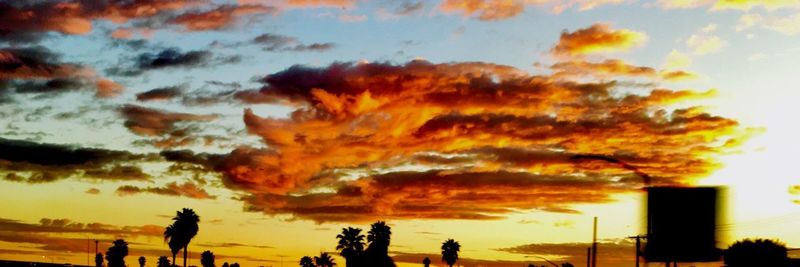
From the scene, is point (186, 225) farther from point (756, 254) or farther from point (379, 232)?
point (756, 254)

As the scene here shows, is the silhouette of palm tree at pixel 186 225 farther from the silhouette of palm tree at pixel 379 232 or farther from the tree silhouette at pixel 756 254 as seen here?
the tree silhouette at pixel 756 254

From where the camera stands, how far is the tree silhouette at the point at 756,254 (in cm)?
9388

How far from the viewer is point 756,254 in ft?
309

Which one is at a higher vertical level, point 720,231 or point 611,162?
point 611,162

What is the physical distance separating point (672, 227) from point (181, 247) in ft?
454

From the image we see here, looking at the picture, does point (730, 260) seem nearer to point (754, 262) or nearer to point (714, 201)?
point (754, 262)

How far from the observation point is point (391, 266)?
43000 mm

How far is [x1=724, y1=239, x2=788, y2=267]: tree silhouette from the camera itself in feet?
308

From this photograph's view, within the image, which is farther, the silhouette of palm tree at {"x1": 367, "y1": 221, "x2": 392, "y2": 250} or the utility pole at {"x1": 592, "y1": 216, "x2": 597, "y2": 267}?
the silhouette of palm tree at {"x1": 367, "y1": 221, "x2": 392, "y2": 250}

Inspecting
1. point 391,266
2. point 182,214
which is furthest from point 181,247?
point 391,266

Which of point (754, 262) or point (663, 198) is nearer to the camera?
point (663, 198)

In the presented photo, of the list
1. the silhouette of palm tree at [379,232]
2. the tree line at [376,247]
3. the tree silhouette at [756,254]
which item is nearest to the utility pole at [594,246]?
the tree line at [376,247]

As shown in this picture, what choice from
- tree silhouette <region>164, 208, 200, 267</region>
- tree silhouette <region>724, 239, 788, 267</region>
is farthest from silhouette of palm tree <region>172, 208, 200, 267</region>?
Answer: tree silhouette <region>724, 239, 788, 267</region>

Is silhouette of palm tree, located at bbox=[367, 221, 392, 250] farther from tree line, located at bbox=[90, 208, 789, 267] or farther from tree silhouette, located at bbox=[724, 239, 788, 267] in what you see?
tree silhouette, located at bbox=[724, 239, 788, 267]
